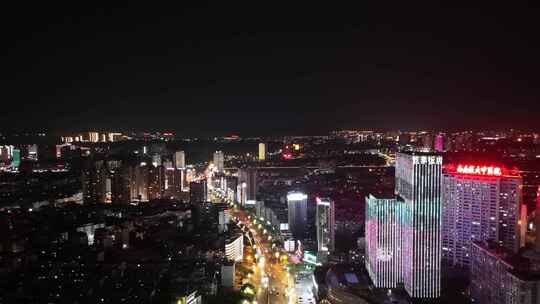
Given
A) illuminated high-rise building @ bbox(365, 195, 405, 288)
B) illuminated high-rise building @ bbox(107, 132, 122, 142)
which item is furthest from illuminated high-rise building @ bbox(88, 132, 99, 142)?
illuminated high-rise building @ bbox(365, 195, 405, 288)

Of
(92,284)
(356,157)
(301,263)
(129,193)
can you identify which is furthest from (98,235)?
(356,157)

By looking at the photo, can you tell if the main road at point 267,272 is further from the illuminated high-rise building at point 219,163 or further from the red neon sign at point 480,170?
the illuminated high-rise building at point 219,163

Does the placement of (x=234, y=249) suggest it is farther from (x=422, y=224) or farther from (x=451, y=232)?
(x=451, y=232)

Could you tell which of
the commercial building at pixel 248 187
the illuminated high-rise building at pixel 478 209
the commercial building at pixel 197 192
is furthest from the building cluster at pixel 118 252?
the illuminated high-rise building at pixel 478 209

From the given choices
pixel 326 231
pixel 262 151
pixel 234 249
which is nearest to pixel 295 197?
pixel 326 231

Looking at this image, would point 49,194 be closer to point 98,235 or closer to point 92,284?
point 98,235

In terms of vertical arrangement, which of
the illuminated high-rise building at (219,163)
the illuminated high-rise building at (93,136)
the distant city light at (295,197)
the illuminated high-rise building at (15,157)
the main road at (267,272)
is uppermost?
the illuminated high-rise building at (93,136)
